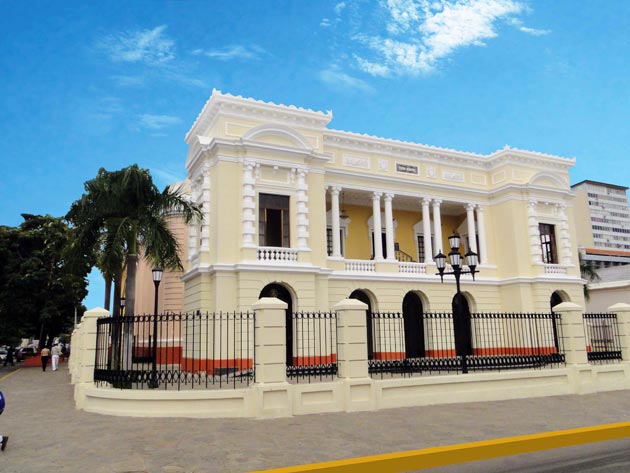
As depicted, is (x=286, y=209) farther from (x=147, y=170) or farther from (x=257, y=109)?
(x=147, y=170)

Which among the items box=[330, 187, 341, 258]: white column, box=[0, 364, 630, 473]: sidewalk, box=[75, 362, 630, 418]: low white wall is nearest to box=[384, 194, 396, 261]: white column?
box=[330, 187, 341, 258]: white column

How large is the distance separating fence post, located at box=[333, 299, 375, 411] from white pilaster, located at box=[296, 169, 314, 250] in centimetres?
950

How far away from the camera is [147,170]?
17859 millimetres

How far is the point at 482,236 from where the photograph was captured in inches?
1069

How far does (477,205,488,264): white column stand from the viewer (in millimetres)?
26906

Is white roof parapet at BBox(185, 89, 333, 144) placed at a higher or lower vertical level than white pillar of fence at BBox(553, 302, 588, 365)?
higher

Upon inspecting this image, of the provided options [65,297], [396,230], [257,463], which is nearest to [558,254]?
[396,230]

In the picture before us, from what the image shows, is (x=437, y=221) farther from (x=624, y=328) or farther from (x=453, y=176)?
(x=624, y=328)

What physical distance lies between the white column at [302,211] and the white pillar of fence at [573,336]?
980 cm

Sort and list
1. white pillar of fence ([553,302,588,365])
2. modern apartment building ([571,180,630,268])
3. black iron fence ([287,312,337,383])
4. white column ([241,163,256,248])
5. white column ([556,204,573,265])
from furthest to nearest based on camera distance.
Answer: modern apartment building ([571,180,630,268])
white column ([556,204,573,265])
white column ([241,163,256,248])
white pillar of fence ([553,302,588,365])
black iron fence ([287,312,337,383])

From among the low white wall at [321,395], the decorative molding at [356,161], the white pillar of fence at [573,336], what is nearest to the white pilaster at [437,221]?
the decorative molding at [356,161]

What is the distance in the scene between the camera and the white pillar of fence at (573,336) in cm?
1400

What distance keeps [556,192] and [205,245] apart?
1815 cm

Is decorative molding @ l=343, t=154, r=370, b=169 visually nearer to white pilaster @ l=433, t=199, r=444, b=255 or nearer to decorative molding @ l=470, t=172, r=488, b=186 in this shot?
white pilaster @ l=433, t=199, r=444, b=255
